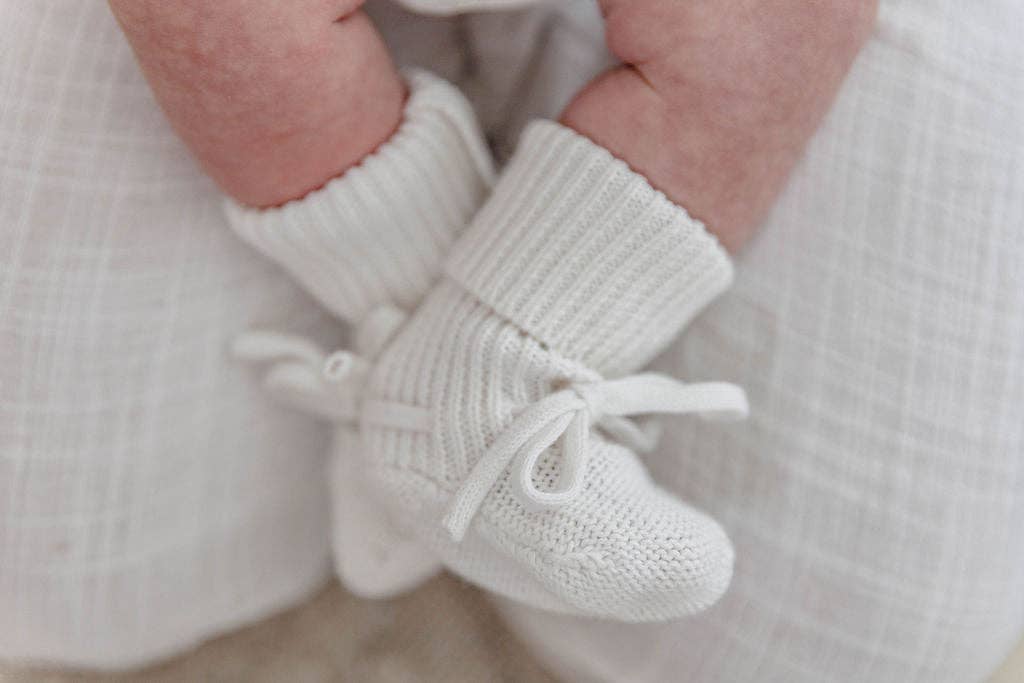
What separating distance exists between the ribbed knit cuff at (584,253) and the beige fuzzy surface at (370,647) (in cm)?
42

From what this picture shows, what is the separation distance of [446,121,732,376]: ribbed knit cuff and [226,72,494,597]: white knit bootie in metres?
0.06

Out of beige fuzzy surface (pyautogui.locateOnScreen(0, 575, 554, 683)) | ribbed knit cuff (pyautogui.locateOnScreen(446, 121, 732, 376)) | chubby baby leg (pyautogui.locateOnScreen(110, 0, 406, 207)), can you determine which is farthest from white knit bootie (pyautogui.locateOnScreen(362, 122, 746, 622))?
beige fuzzy surface (pyautogui.locateOnScreen(0, 575, 554, 683))

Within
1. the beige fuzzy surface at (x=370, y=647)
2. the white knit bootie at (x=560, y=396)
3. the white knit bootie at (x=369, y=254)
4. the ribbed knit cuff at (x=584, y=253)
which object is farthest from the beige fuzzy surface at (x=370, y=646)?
the ribbed knit cuff at (x=584, y=253)

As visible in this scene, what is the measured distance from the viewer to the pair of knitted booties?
1.88ft

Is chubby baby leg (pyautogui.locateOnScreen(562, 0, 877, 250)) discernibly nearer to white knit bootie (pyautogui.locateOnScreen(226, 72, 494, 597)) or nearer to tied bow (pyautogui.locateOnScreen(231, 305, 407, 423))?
white knit bootie (pyautogui.locateOnScreen(226, 72, 494, 597))

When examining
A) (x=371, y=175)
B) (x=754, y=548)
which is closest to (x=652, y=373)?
(x=754, y=548)

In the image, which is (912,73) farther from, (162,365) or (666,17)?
(162,365)

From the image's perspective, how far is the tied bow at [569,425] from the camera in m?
0.56

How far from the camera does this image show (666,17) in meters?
0.57

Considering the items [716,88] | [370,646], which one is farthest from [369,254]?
[370,646]

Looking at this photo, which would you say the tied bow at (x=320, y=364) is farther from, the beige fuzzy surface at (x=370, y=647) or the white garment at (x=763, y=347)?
the beige fuzzy surface at (x=370, y=647)

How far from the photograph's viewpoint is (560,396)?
1.92ft

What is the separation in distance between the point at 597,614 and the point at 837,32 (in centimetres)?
42

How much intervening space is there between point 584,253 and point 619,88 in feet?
0.37
